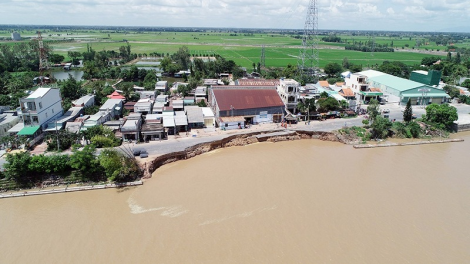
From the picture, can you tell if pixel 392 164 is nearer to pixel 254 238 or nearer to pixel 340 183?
pixel 340 183

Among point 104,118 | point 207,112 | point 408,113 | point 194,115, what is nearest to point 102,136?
point 104,118

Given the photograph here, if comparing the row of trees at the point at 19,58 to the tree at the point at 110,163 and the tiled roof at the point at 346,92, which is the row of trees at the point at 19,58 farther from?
the tiled roof at the point at 346,92

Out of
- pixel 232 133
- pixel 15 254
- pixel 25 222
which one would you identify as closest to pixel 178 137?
pixel 232 133

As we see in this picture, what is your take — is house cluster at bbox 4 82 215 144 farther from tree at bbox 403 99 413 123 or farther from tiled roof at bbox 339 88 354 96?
tree at bbox 403 99 413 123

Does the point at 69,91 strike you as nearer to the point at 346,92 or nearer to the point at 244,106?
the point at 244,106

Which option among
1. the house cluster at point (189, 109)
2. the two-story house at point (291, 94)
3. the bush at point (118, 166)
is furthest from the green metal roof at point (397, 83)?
the bush at point (118, 166)

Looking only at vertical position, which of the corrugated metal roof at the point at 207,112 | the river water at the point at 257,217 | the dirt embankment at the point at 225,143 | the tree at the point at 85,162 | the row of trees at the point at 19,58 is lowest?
the river water at the point at 257,217
